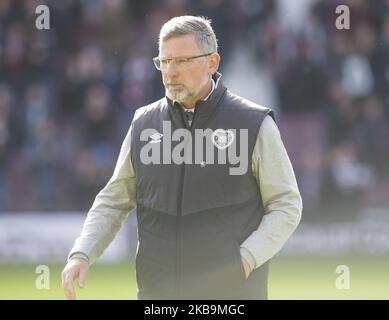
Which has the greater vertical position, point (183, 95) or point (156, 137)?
point (183, 95)

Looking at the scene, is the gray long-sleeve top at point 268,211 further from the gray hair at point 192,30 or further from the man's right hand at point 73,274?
the gray hair at point 192,30

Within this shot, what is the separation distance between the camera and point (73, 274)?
4898 millimetres

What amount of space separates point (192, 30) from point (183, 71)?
20 cm

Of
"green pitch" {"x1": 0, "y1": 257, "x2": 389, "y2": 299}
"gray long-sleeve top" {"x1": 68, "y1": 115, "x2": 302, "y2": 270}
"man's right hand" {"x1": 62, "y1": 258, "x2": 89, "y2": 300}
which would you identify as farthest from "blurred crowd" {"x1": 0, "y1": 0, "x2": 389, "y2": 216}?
"man's right hand" {"x1": 62, "y1": 258, "x2": 89, "y2": 300}

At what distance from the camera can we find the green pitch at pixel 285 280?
36.7 ft

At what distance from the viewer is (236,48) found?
57.7 ft

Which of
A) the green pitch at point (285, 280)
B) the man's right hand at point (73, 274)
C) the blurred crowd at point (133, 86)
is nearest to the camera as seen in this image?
the man's right hand at point (73, 274)

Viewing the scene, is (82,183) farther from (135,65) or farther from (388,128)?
A: (388,128)

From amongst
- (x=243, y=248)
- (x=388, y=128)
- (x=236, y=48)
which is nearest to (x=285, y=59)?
(x=236, y=48)

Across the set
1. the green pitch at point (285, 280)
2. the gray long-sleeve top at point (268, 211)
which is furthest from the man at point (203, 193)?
the green pitch at point (285, 280)

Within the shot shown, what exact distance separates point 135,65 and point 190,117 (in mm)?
11870

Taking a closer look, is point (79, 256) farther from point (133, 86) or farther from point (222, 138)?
point (133, 86)

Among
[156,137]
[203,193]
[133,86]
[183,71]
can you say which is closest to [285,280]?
[133,86]

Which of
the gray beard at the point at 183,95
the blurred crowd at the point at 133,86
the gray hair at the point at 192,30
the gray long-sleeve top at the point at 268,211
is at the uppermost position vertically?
the blurred crowd at the point at 133,86
